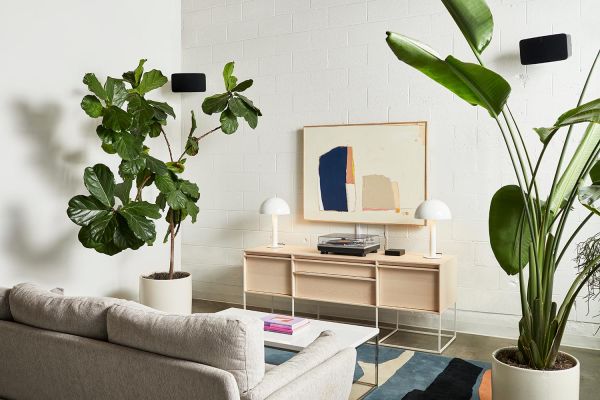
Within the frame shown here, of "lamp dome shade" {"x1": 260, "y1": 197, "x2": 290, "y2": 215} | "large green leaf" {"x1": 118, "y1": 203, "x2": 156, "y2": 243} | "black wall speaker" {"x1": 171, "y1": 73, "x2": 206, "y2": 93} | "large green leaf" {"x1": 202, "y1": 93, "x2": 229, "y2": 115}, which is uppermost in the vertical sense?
"black wall speaker" {"x1": 171, "y1": 73, "x2": 206, "y2": 93}

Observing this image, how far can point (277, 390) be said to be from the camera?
81.7 inches

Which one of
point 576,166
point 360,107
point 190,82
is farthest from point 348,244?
point 576,166

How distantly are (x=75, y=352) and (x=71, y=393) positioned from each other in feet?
0.60

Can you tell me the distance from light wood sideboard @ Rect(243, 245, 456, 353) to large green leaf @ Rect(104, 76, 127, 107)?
1.75 metres

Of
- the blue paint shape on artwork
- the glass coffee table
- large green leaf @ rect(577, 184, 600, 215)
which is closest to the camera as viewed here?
large green leaf @ rect(577, 184, 600, 215)

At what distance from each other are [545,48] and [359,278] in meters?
2.32

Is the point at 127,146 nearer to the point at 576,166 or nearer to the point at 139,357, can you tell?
the point at 139,357

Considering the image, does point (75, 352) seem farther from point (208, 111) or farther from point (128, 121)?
point (208, 111)

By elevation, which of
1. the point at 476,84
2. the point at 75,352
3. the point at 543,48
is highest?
the point at 543,48

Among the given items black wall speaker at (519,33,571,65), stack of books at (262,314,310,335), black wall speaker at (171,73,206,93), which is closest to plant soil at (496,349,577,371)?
stack of books at (262,314,310,335)

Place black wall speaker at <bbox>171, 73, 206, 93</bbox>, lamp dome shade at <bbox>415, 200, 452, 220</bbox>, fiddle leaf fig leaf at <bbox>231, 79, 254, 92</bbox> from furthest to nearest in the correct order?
black wall speaker at <bbox>171, 73, 206, 93</bbox>
fiddle leaf fig leaf at <bbox>231, 79, 254, 92</bbox>
lamp dome shade at <bbox>415, 200, 452, 220</bbox>

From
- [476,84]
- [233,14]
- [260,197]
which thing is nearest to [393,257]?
[260,197]

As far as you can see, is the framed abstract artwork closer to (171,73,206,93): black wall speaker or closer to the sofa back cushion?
(171,73,206,93): black wall speaker

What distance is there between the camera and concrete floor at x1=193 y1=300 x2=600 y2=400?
373 centimetres
